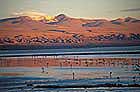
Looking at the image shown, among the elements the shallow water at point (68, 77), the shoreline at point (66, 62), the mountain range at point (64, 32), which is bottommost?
the shallow water at point (68, 77)

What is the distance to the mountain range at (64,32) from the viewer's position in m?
3.23

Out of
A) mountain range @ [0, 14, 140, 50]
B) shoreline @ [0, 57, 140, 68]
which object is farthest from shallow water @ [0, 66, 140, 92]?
mountain range @ [0, 14, 140, 50]

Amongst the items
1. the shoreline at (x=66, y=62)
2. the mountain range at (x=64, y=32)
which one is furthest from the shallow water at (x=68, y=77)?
the mountain range at (x=64, y=32)

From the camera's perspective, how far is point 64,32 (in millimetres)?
3240

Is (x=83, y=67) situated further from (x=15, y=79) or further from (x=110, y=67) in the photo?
(x=15, y=79)

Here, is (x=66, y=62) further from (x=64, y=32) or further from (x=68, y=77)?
(x=64, y=32)

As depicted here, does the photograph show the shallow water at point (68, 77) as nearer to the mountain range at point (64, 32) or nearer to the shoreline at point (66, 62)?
the shoreline at point (66, 62)

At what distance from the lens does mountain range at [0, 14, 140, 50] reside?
3.23m

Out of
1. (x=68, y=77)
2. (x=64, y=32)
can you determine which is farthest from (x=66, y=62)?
(x=64, y=32)

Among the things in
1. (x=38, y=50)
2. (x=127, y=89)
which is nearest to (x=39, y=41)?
(x=38, y=50)

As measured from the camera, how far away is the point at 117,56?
318cm

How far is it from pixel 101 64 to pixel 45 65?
54cm

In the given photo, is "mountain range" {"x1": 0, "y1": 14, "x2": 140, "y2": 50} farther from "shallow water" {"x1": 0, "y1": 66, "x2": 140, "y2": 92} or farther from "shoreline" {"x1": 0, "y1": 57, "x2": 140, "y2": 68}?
"shallow water" {"x1": 0, "y1": 66, "x2": 140, "y2": 92}

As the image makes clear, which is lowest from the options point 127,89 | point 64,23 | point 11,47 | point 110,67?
point 127,89
